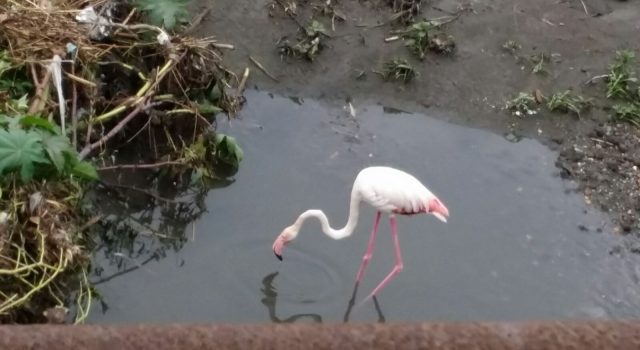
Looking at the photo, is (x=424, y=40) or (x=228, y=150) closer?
(x=228, y=150)

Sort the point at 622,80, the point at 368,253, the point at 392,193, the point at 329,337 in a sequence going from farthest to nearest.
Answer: the point at 622,80
the point at 368,253
the point at 392,193
the point at 329,337

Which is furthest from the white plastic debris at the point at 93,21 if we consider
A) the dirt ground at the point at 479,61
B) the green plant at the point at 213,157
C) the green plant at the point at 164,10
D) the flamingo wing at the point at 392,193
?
the flamingo wing at the point at 392,193

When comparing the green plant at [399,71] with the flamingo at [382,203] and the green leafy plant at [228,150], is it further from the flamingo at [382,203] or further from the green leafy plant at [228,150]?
the flamingo at [382,203]

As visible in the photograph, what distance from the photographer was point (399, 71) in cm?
523

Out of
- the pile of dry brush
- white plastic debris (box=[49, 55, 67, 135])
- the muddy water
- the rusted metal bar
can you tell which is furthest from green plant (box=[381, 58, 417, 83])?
the rusted metal bar

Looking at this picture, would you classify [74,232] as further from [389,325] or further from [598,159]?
[389,325]

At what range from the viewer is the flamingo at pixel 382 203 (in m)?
3.97

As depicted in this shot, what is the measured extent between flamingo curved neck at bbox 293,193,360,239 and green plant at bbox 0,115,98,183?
891 millimetres

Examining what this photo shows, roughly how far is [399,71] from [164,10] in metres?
1.42

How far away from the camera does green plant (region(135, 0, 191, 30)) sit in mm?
4402

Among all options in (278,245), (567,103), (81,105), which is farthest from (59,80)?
(567,103)

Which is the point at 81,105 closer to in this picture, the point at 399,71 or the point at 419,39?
the point at 399,71

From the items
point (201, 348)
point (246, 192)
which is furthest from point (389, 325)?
point (246, 192)

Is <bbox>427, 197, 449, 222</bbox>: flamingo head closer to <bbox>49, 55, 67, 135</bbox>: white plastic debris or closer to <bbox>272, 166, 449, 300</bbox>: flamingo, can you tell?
<bbox>272, 166, 449, 300</bbox>: flamingo
